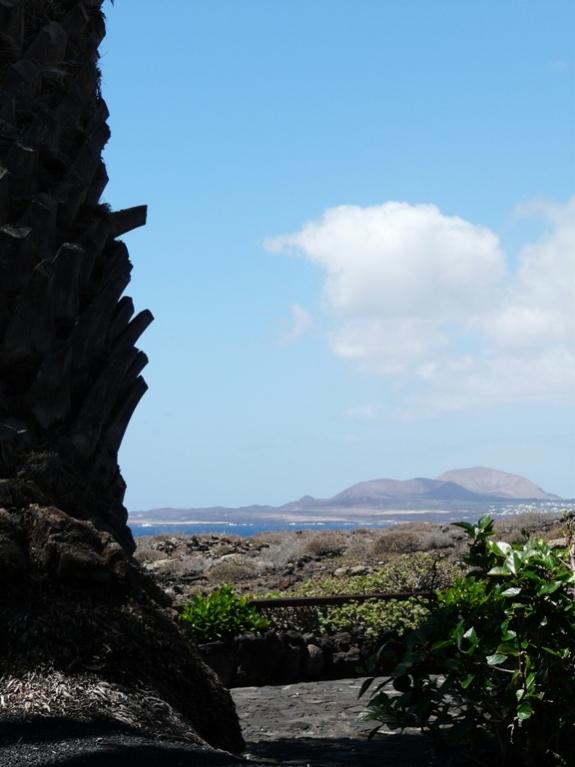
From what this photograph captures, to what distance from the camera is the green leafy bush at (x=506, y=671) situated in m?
5.80

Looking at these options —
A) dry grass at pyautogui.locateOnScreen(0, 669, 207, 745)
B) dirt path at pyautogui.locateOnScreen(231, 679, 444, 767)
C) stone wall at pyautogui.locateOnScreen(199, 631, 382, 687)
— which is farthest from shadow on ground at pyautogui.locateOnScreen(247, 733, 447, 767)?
stone wall at pyautogui.locateOnScreen(199, 631, 382, 687)

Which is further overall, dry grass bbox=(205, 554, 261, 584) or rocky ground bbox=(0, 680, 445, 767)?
dry grass bbox=(205, 554, 261, 584)

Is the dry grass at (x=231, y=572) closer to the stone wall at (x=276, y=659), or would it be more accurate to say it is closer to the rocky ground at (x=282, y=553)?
the rocky ground at (x=282, y=553)

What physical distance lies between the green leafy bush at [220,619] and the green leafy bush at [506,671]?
5.36 m

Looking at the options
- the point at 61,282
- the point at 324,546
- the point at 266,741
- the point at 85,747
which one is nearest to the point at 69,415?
the point at 61,282

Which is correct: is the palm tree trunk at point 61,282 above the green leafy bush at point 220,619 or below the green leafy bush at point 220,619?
above

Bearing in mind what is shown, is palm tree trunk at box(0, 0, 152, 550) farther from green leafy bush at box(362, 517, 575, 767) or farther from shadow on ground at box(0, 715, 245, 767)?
green leafy bush at box(362, 517, 575, 767)

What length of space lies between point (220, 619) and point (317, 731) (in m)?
3.00

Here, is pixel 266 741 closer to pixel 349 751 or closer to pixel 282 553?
pixel 349 751

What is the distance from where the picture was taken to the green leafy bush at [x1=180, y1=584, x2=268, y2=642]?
11.3 meters

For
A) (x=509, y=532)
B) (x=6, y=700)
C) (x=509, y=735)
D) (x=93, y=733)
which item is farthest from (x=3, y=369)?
(x=509, y=532)

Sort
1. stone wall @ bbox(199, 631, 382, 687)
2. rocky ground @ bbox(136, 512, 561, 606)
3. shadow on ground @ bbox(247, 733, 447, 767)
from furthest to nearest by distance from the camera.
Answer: rocky ground @ bbox(136, 512, 561, 606)
stone wall @ bbox(199, 631, 382, 687)
shadow on ground @ bbox(247, 733, 447, 767)

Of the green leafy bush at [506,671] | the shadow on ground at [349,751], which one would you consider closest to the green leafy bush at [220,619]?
the shadow on ground at [349,751]

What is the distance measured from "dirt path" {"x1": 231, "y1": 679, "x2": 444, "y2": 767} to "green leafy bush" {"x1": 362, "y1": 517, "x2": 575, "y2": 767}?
3.30 feet
